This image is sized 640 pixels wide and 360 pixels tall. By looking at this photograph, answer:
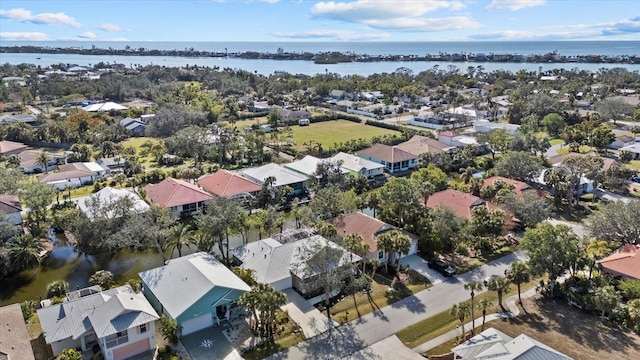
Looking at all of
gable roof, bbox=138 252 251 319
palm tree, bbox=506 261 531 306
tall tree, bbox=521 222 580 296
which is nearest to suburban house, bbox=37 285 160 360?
gable roof, bbox=138 252 251 319

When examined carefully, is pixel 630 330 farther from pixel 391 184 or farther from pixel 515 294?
pixel 391 184

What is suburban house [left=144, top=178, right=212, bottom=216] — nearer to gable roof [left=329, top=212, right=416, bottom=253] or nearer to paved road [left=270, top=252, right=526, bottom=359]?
gable roof [left=329, top=212, right=416, bottom=253]

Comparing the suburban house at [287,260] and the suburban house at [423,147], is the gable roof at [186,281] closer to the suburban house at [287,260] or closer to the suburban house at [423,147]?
the suburban house at [287,260]

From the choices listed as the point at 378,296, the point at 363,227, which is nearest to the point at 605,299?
the point at 378,296

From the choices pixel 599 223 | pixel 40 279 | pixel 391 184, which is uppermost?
pixel 391 184

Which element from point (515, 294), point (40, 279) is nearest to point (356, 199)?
point (515, 294)

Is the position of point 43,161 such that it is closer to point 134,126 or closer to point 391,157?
point 134,126
